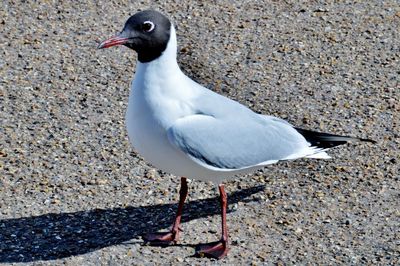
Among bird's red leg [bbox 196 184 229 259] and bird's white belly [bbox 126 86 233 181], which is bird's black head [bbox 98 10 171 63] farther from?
bird's red leg [bbox 196 184 229 259]

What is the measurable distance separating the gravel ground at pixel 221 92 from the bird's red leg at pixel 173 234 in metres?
0.05

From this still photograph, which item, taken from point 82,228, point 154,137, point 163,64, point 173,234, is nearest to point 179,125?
point 154,137

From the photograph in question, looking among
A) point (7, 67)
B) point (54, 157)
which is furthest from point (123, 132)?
point (7, 67)

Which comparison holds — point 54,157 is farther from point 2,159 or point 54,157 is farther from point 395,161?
point 395,161

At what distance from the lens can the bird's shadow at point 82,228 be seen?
16.2ft

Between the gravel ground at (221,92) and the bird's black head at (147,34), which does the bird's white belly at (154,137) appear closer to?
the bird's black head at (147,34)

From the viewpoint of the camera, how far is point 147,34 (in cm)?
473

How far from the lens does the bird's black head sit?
473 cm

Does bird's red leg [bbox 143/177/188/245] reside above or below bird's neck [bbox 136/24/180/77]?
below

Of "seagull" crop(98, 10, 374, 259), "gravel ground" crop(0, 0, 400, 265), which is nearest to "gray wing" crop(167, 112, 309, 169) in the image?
"seagull" crop(98, 10, 374, 259)

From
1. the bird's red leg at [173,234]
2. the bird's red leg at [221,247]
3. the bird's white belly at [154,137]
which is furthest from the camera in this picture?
the bird's red leg at [173,234]

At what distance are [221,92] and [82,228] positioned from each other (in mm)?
1681

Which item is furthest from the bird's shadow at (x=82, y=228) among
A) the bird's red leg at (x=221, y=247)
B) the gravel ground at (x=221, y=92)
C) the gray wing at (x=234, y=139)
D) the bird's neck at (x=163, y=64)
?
the bird's neck at (x=163, y=64)

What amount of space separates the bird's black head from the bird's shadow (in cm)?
91
